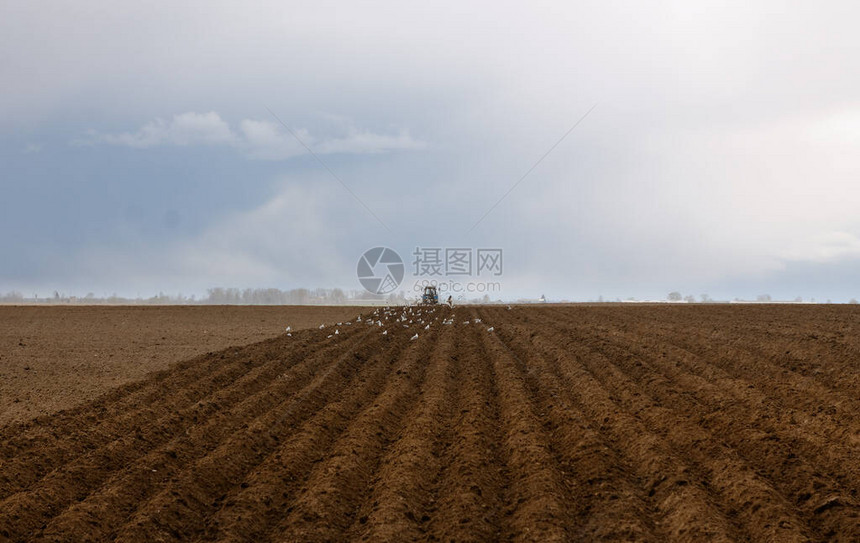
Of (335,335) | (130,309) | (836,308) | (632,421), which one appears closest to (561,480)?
(632,421)

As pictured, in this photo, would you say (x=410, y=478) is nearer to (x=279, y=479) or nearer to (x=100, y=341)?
(x=279, y=479)

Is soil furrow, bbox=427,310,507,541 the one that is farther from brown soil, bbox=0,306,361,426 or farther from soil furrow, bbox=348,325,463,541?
brown soil, bbox=0,306,361,426

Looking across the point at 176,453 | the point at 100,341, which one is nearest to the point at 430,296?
the point at 100,341

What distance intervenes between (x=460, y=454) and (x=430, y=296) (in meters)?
38.5

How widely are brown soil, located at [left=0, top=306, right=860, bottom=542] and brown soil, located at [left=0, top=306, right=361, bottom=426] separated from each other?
189cm

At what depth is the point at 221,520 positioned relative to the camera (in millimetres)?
6574

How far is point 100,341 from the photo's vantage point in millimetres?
26406

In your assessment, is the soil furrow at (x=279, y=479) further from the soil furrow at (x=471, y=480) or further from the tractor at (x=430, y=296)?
the tractor at (x=430, y=296)

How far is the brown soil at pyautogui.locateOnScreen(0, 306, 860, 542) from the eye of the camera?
631 cm

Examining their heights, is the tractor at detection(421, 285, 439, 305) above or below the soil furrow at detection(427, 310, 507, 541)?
above

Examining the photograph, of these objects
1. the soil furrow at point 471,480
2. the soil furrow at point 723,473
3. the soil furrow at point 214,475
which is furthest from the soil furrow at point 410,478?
the soil furrow at point 723,473

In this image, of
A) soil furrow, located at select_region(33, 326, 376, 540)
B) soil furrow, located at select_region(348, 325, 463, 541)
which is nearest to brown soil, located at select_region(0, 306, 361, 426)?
soil furrow, located at select_region(33, 326, 376, 540)

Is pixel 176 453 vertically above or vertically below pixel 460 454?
below

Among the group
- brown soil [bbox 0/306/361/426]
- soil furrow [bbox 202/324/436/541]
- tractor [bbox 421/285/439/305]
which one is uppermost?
tractor [bbox 421/285/439/305]
